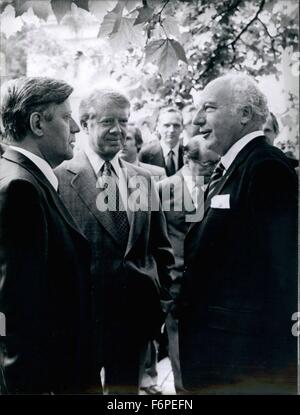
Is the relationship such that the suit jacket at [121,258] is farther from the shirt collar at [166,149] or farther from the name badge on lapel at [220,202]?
the name badge on lapel at [220,202]

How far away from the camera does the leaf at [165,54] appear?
3145 millimetres

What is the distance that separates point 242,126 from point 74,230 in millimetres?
1078

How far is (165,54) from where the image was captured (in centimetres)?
316

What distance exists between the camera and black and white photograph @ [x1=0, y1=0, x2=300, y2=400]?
313cm

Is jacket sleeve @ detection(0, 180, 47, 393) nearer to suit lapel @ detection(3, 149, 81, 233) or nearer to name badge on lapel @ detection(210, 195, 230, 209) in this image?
suit lapel @ detection(3, 149, 81, 233)

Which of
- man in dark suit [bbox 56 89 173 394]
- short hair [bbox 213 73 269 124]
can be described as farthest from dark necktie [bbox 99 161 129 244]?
short hair [bbox 213 73 269 124]

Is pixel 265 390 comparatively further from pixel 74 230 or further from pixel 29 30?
pixel 29 30

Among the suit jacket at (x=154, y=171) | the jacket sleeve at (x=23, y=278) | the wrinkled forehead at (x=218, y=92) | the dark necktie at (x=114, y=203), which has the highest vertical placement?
the wrinkled forehead at (x=218, y=92)

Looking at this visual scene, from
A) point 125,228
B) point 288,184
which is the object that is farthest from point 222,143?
point 125,228

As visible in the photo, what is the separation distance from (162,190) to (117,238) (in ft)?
1.24

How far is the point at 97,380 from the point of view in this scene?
3.23 metres

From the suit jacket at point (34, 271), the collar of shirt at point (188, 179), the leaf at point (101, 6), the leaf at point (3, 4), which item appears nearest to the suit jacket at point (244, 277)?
the collar of shirt at point (188, 179)

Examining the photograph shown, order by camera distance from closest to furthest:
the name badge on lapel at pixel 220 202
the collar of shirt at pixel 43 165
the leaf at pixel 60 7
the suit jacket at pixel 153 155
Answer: the leaf at pixel 60 7 < the collar of shirt at pixel 43 165 < the name badge on lapel at pixel 220 202 < the suit jacket at pixel 153 155

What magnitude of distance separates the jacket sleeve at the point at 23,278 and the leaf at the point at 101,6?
3.32 ft
